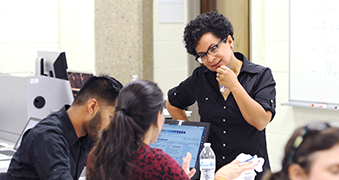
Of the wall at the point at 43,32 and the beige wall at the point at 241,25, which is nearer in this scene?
the beige wall at the point at 241,25

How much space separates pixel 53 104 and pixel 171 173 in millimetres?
1925

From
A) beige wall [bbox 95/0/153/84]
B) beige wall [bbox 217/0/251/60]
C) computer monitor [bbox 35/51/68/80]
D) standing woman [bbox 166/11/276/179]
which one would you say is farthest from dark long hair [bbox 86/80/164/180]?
beige wall [bbox 217/0/251/60]

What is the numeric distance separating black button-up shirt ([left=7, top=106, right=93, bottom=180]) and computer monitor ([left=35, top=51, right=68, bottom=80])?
1680 millimetres

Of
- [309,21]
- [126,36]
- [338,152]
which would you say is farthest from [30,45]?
[338,152]

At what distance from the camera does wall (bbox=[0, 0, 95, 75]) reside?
4.30 metres

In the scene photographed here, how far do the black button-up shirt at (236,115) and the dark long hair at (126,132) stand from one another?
2.17 feet

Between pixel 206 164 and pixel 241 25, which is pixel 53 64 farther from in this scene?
pixel 206 164

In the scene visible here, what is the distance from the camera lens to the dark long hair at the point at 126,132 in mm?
1264

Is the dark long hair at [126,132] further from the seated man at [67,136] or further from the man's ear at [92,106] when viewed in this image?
the man's ear at [92,106]

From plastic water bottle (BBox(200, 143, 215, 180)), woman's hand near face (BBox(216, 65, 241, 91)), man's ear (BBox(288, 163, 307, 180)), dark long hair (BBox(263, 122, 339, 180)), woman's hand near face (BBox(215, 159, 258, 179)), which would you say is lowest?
plastic water bottle (BBox(200, 143, 215, 180))

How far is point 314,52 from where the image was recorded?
9.73ft

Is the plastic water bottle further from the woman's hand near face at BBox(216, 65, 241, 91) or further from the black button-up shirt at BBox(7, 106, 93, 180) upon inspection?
the black button-up shirt at BBox(7, 106, 93, 180)

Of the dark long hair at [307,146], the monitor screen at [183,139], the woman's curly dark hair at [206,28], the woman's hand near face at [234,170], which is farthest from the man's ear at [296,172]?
the woman's curly dark hair at [206,28]

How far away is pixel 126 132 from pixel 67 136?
0.53m
